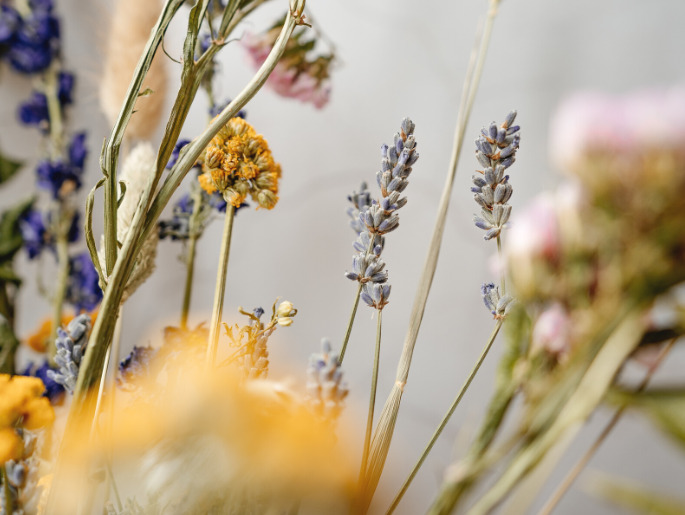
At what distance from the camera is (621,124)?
0.43 feet

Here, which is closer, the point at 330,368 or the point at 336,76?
the point at 330,368

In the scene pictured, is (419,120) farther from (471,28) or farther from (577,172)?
(577,172)

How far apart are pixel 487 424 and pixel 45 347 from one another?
0.49 meters

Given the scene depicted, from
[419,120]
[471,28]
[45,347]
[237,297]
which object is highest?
[471,28]

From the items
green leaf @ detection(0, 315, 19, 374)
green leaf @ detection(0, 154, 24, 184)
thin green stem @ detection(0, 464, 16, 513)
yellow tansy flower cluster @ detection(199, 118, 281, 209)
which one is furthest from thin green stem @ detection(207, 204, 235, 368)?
green leaf @ detection(0, 154, 24, 184)

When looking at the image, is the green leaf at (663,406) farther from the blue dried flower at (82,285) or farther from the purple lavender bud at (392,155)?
the blue dried flower at (82,285)

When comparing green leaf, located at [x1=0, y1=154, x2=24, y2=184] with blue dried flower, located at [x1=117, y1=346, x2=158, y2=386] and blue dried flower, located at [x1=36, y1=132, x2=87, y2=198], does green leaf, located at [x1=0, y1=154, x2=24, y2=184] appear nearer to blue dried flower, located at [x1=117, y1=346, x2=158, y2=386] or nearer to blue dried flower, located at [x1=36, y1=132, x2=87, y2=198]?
blue dried flower, located at [x1=36, y1=132, x2=87, y2=198]

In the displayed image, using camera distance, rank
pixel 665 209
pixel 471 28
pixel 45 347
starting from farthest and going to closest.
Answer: pixel 471 28
pixel 45 347
pixel 665 209

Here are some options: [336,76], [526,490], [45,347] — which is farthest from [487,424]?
[336,76]

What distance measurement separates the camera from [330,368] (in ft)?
0.69

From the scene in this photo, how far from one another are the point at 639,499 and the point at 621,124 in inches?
4.1

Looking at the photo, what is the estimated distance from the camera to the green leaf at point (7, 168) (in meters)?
0.53

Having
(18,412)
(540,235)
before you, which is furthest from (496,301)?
(18,412)

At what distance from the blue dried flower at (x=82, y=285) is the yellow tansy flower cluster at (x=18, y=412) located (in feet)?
0.98
